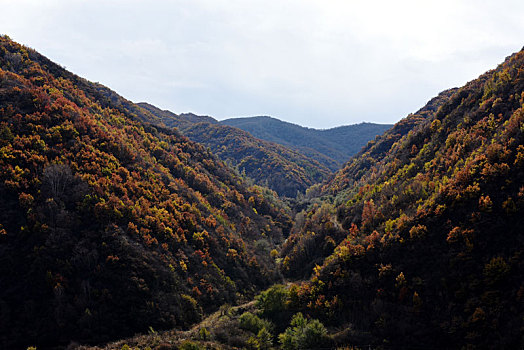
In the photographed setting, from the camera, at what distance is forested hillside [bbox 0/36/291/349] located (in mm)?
19984

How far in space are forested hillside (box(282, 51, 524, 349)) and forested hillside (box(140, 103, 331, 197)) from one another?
73.6m

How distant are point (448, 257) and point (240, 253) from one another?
86.4 feet

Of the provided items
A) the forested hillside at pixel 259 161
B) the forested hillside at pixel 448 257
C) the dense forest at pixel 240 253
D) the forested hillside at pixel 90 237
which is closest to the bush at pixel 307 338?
the dense forest at pixel 240 253

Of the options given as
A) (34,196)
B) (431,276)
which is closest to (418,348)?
(431,276)

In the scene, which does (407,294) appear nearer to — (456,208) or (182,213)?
(456,208)

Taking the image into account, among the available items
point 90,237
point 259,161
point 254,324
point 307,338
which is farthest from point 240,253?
point 259,161

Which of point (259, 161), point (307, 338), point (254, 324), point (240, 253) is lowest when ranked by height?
point (254, 324)

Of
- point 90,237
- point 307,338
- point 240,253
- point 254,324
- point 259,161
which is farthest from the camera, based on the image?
point 259,161

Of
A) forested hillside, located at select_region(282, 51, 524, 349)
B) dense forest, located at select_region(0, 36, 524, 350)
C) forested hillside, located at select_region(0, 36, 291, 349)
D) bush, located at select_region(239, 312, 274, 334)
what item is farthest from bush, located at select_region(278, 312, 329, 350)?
forested hillside, located at select_region(0, 36, 291, 349)

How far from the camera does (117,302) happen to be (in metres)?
21.7

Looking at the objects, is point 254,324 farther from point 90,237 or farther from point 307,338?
point 90,237

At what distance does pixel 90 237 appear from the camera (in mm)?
24422

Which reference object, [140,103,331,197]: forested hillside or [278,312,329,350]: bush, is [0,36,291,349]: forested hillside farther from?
[140,103,331,197]: forested hillside

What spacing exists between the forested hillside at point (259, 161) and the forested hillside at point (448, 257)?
7357 cm
